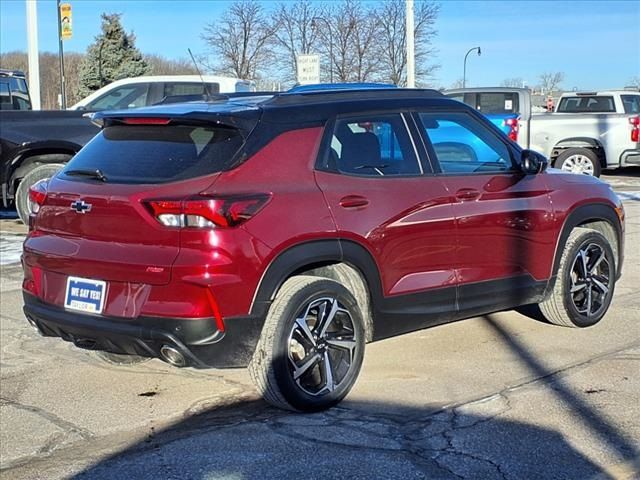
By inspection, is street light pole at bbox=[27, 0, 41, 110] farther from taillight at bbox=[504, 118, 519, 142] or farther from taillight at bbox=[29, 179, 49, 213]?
taillight at bbox=[29, 179, 49, 213]

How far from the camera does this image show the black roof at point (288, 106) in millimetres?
4637

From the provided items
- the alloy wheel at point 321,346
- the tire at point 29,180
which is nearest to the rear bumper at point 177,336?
the alloy wheel at point 321,346

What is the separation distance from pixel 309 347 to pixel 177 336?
0.78 m

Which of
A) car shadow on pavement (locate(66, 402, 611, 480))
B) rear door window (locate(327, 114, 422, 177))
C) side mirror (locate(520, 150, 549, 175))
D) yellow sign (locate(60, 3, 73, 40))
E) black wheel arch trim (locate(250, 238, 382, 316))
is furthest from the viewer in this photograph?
yellow sign (locate(60, 3, 73, 40))

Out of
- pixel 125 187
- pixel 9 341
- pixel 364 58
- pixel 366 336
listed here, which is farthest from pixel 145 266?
pixel 364 58

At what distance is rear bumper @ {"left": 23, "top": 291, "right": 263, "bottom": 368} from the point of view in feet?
14.0

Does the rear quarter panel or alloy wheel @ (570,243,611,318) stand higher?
the rear quarter panel

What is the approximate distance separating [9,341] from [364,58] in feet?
75.7

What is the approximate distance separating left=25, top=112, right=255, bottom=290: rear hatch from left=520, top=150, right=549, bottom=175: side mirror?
217 centimetres

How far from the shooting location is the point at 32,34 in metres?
20.3

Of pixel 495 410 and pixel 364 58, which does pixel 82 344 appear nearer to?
pixel 495 410

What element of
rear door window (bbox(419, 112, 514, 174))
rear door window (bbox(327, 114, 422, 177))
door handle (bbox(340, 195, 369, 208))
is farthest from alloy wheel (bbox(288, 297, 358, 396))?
rear door window (bbox(419, 112, 514, 174))

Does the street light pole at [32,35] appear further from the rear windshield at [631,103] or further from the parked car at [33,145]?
the rear windshield at [631,103]

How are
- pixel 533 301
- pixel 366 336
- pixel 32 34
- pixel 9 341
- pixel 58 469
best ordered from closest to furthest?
pixel 58 469 < pixel 366 336 < pixel 533 301 < pixel 9 341 < pixel 32 34
